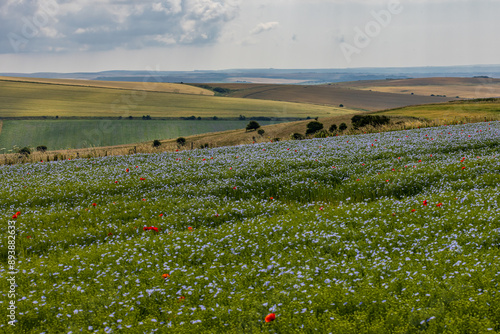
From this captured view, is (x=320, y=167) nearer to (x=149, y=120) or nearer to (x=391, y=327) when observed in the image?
(x=391, y=327)

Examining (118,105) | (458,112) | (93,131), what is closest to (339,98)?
(118,105)

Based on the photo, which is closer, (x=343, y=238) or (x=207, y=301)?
(x=207, y=301)

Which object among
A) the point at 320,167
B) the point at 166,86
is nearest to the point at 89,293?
the point at 320,167

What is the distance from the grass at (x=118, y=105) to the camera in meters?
115

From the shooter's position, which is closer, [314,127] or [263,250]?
[263,250]

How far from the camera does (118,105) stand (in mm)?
132625

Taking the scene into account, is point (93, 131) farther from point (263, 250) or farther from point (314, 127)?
point (263, 250)

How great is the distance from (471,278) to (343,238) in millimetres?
3896

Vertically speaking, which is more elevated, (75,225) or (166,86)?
(166,86)

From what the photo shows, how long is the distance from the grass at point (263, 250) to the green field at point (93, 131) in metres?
67.5

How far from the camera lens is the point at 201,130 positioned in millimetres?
96812

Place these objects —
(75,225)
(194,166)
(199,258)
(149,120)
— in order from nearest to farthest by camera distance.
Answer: (199,258) → (75,225) → (194,166) → (149,120)

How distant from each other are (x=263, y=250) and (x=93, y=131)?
91685mm

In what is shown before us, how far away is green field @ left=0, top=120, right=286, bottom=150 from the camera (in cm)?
8300
